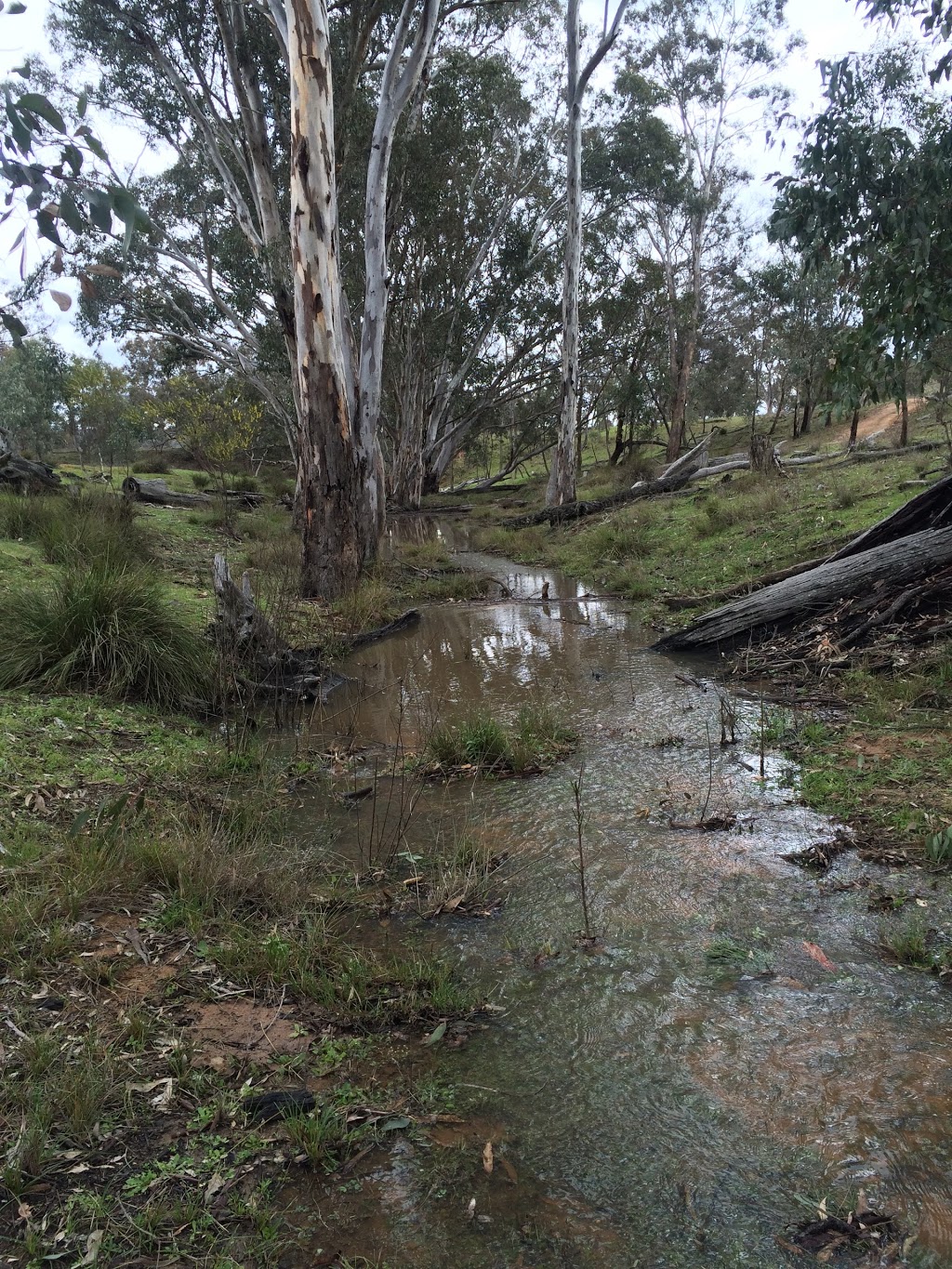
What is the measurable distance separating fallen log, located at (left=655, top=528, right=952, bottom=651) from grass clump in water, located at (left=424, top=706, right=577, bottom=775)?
227 cm

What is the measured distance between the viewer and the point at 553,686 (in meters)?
6.61

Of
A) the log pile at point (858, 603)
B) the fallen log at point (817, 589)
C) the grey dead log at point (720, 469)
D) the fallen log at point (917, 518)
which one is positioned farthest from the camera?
the grey dead log at point (720, 469)

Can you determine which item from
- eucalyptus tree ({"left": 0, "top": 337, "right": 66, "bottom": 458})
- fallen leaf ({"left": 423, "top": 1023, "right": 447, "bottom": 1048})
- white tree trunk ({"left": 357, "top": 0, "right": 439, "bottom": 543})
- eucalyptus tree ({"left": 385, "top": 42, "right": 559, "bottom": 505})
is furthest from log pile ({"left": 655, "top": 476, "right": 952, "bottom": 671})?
eucalyptus tree ({"left": 0, "top": 337, "right": 66, "bottom": 458})

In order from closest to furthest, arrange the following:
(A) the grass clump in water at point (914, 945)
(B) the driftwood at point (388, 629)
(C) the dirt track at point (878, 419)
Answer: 1. (A) the grass clump in water at point (914, 945)
2. (B) the driftwood at point (388, 629)
3. (C) the dirt track at point (878, 419)

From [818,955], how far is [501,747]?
239 cm

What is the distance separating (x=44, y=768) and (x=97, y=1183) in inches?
100

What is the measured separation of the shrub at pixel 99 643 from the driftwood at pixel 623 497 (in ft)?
40.4

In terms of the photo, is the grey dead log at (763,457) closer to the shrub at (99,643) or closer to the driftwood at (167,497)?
the driftwood at (167,497)

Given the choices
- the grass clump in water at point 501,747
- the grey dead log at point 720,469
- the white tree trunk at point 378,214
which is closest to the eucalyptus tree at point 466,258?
the white tree trunk at point 378,214

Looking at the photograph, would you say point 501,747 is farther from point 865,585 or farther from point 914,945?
point 865,585

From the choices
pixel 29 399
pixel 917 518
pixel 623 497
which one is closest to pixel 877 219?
pixel 917 518

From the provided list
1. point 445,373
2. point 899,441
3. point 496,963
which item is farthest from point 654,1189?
point 445,373

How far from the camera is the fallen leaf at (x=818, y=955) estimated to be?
2799mm

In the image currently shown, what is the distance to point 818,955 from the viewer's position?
2.86 metres
